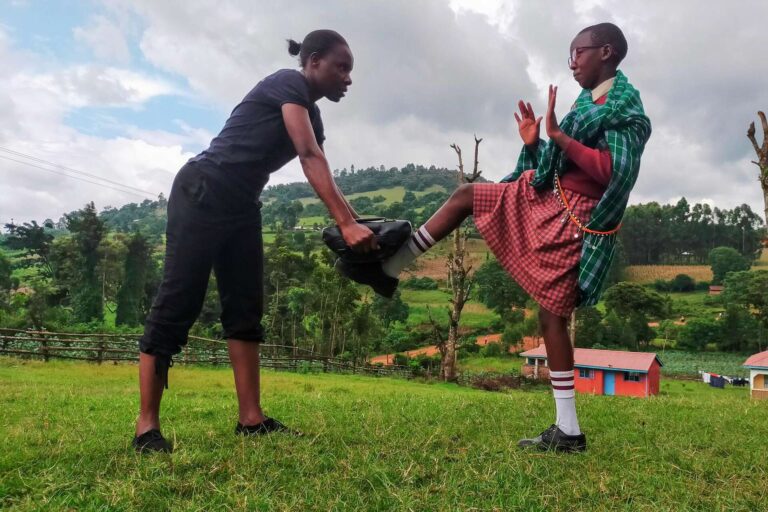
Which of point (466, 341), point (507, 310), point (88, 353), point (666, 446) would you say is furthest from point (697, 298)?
point (666, 446)

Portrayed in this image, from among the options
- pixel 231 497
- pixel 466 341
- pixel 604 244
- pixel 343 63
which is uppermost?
pixel 343 63

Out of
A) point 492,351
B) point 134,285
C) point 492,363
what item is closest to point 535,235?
point 492,363

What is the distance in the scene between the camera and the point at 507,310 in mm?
54125

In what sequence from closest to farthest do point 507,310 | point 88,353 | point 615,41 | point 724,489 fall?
point 724,489 → point 615,41 → point 88,353 → point 507,310

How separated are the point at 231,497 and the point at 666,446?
188 cm

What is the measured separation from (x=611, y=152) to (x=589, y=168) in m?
0.11

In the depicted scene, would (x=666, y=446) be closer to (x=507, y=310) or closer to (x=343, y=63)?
(x=343, y=63)

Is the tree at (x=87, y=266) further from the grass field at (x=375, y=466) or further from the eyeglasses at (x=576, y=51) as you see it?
the eyeglasses at (x=576, y=51)

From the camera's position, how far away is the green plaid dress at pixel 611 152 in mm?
2381

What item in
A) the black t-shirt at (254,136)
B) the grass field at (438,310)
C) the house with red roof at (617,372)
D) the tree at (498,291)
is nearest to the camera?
the black t-shirt at (254,136)

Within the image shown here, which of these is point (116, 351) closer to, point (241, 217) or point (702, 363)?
point (241, 217)

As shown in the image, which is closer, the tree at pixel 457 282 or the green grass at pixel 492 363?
the tree at pixel 457 282

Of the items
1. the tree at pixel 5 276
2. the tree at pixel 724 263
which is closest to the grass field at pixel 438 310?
the tree at pixel 724 263

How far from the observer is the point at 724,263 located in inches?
2874
